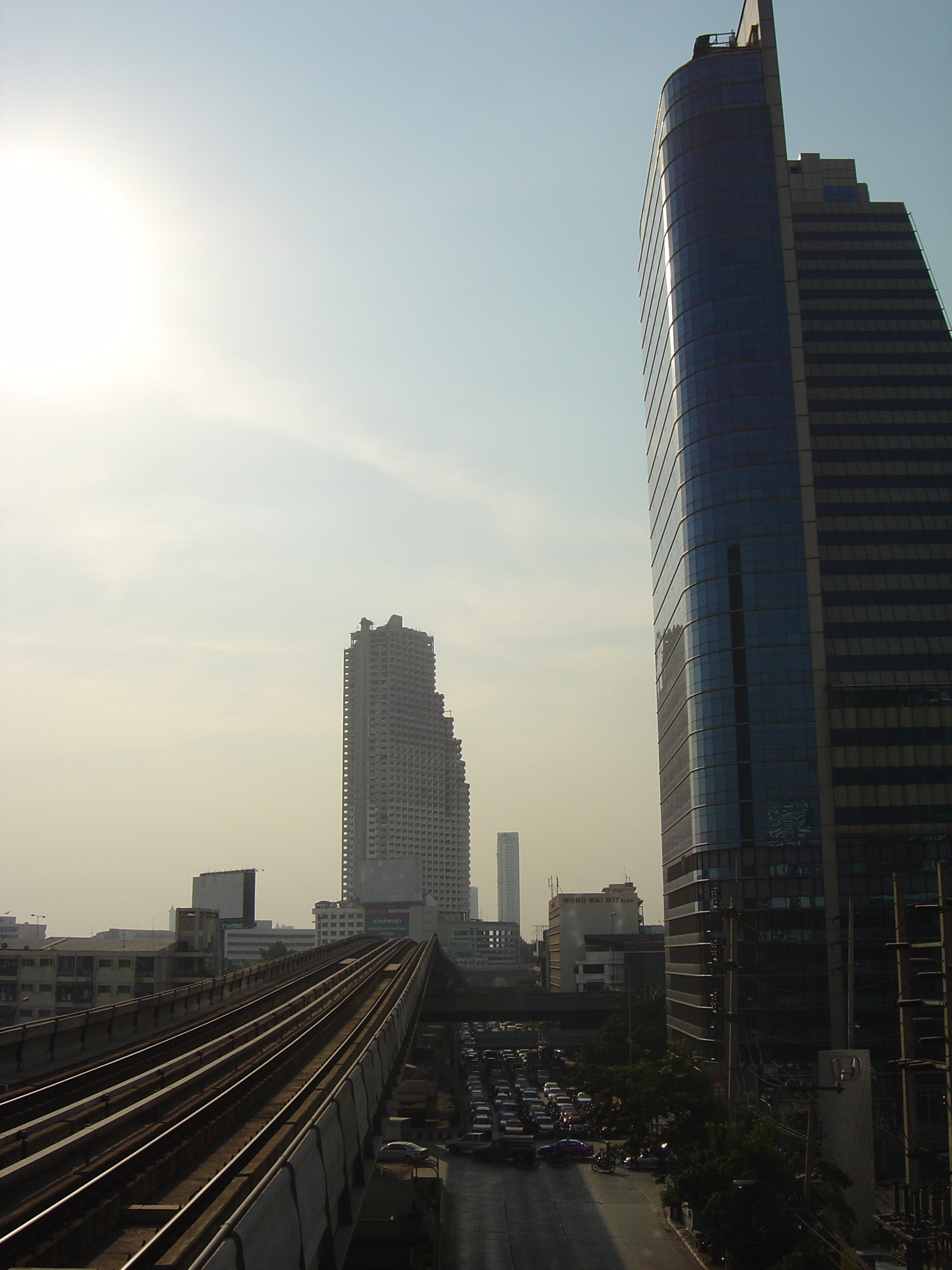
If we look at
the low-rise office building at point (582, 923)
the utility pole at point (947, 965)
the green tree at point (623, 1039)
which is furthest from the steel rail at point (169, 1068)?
the low-rise office building at point (582, 923)

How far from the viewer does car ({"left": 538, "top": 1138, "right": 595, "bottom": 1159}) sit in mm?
72125

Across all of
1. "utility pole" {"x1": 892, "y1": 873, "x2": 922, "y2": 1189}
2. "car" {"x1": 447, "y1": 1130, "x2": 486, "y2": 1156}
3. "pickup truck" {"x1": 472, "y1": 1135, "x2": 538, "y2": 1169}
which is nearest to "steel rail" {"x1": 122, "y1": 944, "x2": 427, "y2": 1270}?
"utility pole" {"x1": 892, "y1": 873, "x2": 922, "y2": 1189}

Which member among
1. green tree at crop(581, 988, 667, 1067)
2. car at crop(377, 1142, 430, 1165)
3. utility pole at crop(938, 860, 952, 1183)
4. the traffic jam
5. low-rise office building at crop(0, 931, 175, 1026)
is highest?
utility pole at crop(938, 860, 952, 1183)

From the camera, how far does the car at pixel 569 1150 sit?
7212 centimetres

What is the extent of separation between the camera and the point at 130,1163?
1811 cm

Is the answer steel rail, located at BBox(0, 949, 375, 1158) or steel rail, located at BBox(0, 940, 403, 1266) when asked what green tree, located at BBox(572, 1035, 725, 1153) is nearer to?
steel rail, located at BBox(0, 949, 375, 1158)

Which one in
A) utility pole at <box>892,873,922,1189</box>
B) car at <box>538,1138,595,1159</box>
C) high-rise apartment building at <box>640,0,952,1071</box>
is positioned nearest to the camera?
utility pole at <box>892,873,922,1189</box>

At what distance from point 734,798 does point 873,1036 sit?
66.6 feet

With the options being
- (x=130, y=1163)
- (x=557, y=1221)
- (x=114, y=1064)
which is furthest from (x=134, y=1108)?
(x=557, y=1221)

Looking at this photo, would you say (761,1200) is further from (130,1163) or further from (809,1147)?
(130,1163)

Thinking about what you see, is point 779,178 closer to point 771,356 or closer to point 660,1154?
point 771,356

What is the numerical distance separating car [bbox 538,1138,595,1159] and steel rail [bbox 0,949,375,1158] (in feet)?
87.0

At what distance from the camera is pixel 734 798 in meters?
88.8

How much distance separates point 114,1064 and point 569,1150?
51.9 meters
